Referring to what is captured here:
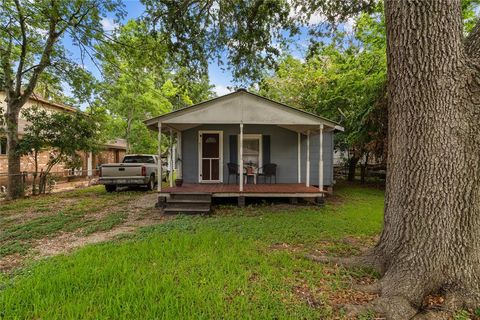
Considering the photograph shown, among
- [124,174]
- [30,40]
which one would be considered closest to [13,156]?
[124,174]

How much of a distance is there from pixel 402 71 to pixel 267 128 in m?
7.69

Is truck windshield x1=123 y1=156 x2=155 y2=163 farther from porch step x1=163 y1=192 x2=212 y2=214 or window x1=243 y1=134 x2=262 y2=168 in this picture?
porch step x1=163 y1=192 x2=212 y2=214

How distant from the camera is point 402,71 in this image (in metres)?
3.05

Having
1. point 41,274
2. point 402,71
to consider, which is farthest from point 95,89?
point 402,71

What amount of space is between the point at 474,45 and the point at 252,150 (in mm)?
8157

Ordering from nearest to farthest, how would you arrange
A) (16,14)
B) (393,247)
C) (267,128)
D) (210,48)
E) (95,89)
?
(393,247)
(210,48)
(16,14)
(267,128)
(95,89)

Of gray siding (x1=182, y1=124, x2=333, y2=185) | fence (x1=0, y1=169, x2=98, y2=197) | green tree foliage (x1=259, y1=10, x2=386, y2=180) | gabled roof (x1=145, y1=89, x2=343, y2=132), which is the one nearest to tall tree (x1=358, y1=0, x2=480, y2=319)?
gabled roof (x1=145, y1=89, x2=343, y2=132)

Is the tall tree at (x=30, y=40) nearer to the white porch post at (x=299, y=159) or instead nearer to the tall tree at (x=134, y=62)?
the tall tree at (x=134, y=62)

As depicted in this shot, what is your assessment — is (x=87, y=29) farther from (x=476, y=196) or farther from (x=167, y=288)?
(x=476, y=196)

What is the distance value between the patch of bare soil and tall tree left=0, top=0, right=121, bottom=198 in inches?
228

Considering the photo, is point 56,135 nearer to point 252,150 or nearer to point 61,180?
point 61,180

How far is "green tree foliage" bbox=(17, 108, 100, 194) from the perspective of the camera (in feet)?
33.8

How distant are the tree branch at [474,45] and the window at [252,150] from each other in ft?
25.9

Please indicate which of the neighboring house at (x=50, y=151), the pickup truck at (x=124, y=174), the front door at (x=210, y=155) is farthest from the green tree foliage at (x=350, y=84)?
the neighboring house at (x=50, y=151)
